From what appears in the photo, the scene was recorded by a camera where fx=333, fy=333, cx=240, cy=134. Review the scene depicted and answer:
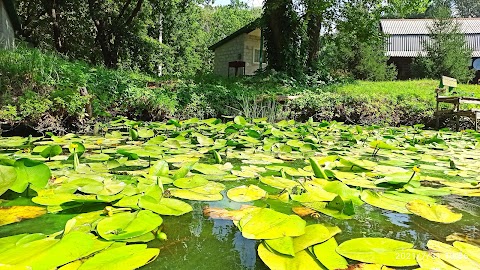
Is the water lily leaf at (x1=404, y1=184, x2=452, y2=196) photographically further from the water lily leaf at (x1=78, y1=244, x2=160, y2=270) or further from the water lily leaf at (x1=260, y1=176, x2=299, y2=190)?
the water lily leaf at (x1=78, y1=244, x2=160, y2=270)

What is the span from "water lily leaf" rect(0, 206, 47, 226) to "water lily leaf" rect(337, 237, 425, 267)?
2.72ft

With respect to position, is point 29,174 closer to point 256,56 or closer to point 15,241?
point 15,241

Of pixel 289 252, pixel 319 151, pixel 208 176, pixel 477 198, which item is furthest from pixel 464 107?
pixel 289 252

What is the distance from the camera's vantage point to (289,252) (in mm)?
680

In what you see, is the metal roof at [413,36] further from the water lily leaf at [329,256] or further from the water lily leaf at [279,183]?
the water lily leaf at [329,256]

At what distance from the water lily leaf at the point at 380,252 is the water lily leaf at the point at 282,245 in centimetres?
11

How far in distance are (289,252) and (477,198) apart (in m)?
1.05

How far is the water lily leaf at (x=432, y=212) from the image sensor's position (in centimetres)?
97

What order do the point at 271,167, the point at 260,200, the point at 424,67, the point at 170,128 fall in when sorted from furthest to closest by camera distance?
1. the point at 424,67
2. the point at 170,128
3. the point at 271,167
4. the point at 260,200

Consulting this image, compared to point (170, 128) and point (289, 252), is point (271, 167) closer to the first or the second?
point (289, 252)

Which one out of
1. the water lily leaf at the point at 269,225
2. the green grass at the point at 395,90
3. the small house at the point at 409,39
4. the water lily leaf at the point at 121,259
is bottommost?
the water lily leaf at the point at 121,259

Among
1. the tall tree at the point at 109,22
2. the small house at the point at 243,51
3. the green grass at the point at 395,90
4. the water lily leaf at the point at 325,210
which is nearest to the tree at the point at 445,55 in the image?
the green grass at the point at 395,90

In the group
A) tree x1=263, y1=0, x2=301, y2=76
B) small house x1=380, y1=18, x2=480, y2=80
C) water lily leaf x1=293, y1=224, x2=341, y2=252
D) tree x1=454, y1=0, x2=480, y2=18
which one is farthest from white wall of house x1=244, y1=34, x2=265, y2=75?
tree x1=454, y1=0, x2=480, y2=18

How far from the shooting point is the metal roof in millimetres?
20125
